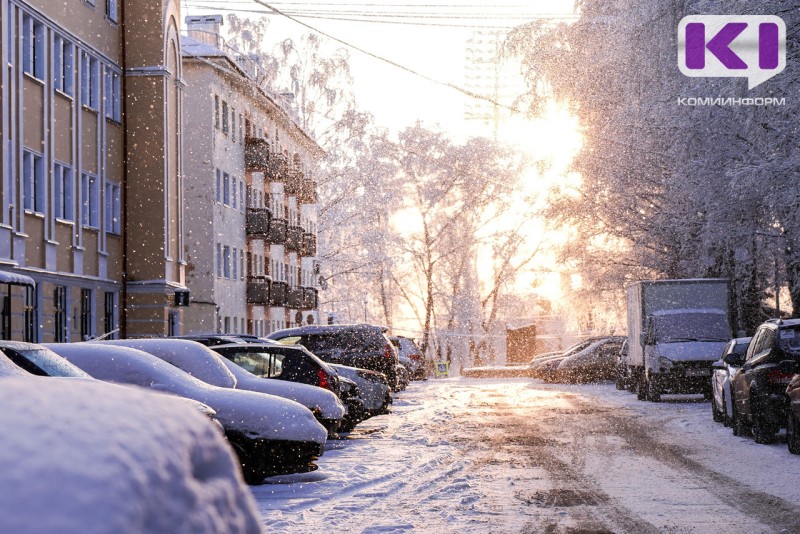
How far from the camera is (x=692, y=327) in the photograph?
104 feet

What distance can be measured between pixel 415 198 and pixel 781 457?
59219 mm

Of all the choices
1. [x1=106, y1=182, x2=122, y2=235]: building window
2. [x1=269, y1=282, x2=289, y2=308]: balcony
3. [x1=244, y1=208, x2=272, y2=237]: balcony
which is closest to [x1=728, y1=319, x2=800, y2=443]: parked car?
[x1=106, y1=182, x2=122, y2=235]: building window

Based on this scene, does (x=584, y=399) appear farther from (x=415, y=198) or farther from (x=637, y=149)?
(x=415, y=198)

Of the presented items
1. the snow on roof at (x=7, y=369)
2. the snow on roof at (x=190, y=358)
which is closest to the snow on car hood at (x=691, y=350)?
the snow on roof at (x=190, y=358)

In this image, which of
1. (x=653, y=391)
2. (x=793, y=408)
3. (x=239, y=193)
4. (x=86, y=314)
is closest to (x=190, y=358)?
(x=793, y=408)

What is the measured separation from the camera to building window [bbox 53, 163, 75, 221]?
105 feet

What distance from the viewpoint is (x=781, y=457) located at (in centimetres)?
1561

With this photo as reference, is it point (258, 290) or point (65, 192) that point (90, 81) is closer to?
point (65, 192)

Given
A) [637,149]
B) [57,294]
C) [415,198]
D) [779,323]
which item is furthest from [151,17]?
[415,198]

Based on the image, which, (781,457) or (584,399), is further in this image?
(584,399)

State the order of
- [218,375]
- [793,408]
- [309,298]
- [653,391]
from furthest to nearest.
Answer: [309,298]
[653,391]
[793,408]
[218,375]

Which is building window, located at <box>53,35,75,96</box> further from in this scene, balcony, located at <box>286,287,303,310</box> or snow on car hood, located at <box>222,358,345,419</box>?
balcony, located at <box>286,287,303,310</box>

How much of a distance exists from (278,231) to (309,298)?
8.80 meters

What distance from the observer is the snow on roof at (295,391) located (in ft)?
53.3
